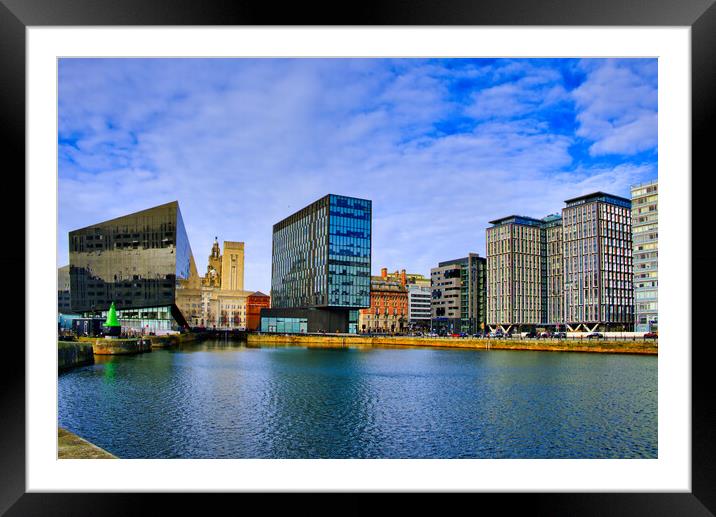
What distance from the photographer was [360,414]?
1806cm

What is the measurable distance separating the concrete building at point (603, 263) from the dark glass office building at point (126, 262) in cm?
5446

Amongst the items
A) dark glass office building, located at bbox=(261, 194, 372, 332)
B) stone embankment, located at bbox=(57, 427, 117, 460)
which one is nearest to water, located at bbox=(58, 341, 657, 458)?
stone embankment, located at bbox=(57, 427, 117, 460)

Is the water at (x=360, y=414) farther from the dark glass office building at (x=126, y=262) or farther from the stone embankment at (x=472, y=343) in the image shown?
the dark glass office building at (x=126, y=262)

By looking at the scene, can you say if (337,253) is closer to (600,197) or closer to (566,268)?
(566,268)

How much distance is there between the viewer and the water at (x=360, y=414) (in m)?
13.6

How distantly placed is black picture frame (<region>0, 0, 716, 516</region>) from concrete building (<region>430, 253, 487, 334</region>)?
331 ft

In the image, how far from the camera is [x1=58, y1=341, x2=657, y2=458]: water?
13.6 m

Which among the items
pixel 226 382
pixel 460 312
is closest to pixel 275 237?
pixel 460 312

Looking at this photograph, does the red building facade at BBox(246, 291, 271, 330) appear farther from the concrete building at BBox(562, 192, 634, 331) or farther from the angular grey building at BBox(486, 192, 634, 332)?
the concrete building at BBox(562, 192, 634, 331)
